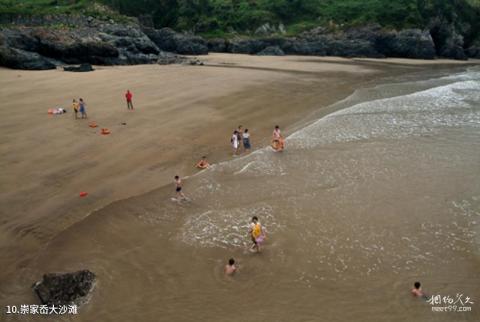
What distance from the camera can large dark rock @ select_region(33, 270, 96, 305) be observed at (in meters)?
8.95

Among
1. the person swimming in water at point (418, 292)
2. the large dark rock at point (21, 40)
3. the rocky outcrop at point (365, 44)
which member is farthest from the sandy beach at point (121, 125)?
the rocky outcrop at point (365, 44)

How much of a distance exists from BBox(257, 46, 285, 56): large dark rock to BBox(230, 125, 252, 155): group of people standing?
144 ft

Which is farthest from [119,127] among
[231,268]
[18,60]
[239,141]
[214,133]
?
[18,60]

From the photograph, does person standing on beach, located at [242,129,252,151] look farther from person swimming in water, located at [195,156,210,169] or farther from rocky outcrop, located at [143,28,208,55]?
rocky outcrop, located at [143,28,208,55]

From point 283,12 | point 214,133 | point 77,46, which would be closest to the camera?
point 214,133

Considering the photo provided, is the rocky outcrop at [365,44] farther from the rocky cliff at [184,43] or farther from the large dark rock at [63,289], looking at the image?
the large dark rock at [63,289]

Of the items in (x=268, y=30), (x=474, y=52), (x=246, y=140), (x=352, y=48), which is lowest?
(x=246, y=140)

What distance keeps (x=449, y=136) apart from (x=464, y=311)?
13.8 m

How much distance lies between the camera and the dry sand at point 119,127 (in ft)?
45.2

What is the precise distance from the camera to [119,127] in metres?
20.8

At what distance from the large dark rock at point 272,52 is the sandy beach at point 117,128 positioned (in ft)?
71.7

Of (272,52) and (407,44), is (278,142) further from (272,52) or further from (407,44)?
(407,44)

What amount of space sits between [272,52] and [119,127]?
1730 inches

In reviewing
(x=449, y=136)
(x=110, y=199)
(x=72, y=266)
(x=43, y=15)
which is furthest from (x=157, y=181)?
(x=43, y=15)
